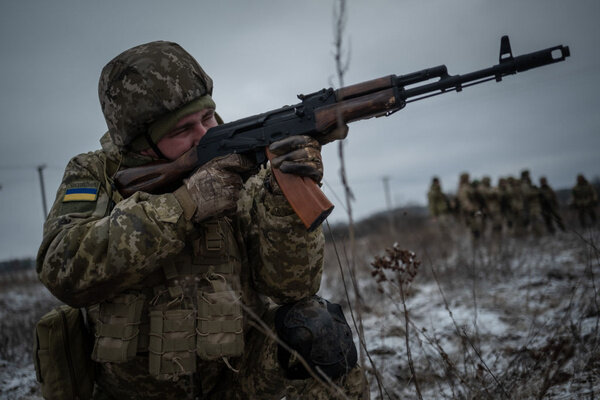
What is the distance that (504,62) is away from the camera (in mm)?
2078

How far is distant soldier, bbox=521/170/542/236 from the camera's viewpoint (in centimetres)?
1268

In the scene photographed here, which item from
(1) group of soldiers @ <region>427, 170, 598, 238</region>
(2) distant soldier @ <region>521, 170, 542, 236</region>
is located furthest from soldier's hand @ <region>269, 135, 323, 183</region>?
(2) distant soldier @ <region>521, 170, 542, 236</region>

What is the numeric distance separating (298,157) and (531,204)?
13.6 m

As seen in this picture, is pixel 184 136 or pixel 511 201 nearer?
pixel 184 136

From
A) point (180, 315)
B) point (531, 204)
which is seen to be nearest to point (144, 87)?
point (180, 315)

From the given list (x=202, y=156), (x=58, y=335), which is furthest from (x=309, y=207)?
(x=58, y=335)

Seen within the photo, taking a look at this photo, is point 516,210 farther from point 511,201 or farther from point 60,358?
point 60,358

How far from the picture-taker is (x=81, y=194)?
2.14 meters

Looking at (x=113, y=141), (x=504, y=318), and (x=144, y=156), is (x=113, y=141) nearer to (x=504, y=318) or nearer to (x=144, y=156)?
(x=144, y=156)

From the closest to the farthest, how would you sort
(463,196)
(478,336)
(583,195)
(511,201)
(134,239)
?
(134,239)
(478,336)
(583,195)
(463,196)
(511,201)

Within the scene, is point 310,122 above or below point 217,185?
above

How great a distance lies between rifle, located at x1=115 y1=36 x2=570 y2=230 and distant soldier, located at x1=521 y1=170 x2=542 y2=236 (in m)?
12.1

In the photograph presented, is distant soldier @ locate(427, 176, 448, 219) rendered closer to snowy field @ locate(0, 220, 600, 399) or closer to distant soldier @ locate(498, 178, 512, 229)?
distant soldier @ locate(498, 178, 512, 229)

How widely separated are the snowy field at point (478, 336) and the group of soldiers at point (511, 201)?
214 inches
